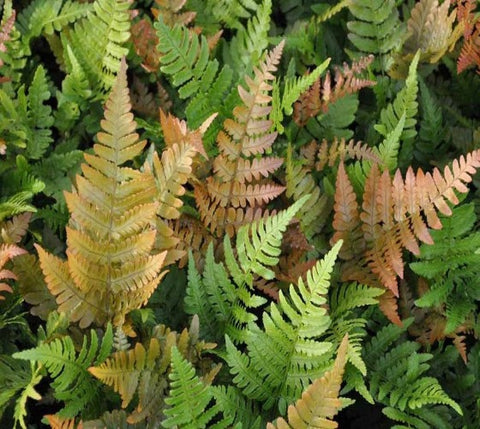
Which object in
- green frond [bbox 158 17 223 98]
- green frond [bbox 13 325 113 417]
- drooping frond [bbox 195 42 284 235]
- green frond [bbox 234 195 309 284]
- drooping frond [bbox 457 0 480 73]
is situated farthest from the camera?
drooping frond [bbox 457 0 480 73]

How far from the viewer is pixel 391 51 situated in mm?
2018

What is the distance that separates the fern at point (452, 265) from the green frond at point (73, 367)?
0.74m

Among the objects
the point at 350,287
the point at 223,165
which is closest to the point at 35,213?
the point at 223,165

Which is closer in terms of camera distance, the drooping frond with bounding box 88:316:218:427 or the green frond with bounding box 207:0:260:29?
the drooping frond with bounding box 88:316:218:427

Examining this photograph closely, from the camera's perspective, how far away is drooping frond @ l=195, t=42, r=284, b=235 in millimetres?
1639

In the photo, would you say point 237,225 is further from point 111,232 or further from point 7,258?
point 7,258

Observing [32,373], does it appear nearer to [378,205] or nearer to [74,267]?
[74,267]

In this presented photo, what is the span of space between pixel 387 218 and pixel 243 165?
0.36m

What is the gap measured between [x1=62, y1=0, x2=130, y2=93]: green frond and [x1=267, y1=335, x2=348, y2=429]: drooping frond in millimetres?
1018

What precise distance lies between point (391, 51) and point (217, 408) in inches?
45.8

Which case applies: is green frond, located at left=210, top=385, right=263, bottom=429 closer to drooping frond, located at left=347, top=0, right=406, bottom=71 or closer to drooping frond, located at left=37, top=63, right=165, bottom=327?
drooping frond, located at left=37, top=63, right=165, bottom=327

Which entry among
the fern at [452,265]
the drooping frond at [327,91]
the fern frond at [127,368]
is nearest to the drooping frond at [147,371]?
the fern frond at [127,368]

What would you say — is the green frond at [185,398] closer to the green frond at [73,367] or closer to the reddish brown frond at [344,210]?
the green frond at [73,367]

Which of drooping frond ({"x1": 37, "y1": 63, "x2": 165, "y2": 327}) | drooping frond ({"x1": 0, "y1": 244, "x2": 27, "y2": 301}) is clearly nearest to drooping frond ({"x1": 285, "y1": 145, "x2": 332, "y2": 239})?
drooping frond ({"x1": 37, "y1": 63, "x2": 165, "y2": 327})
